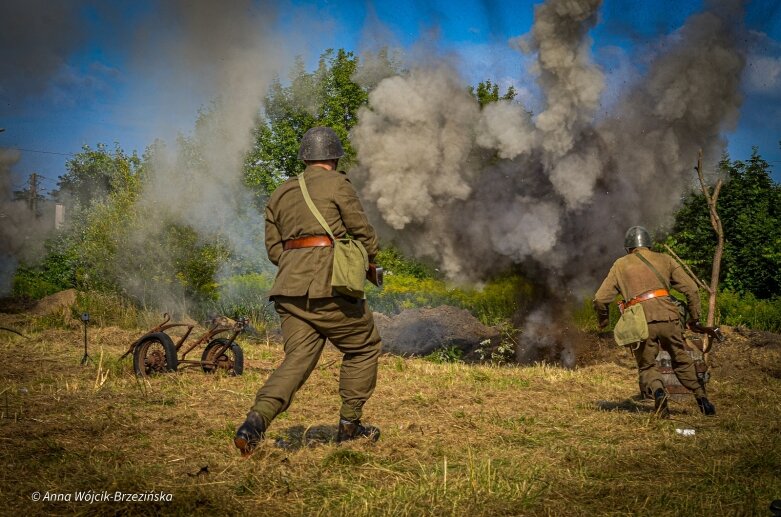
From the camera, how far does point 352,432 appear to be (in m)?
5.36

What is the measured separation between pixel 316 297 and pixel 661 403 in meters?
3.45

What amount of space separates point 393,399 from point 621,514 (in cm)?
364

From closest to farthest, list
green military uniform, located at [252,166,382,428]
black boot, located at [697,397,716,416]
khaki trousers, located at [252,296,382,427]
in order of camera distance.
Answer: khaki trousers, located at [252,296,382,427] → green military uniform, located at [252,166,382,428] → black boot, located at [697,397,716,416]

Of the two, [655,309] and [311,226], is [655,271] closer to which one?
[655,309]

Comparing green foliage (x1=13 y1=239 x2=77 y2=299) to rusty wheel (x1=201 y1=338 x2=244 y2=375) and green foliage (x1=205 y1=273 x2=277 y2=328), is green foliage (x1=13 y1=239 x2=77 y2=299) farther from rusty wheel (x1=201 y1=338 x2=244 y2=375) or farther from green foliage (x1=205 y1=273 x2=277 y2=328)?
rusty wheel (x1=201 y1=338 x2=244 y2=375)

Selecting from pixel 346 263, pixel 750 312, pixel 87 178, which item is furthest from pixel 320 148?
pixel 87 178

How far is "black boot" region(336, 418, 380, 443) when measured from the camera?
17.5ft

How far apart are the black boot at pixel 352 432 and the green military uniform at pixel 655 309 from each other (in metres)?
2.91

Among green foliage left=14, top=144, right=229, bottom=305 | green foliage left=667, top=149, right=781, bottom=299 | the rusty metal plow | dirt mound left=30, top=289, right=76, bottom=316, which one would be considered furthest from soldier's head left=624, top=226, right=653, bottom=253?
dirt mound left=30, top=289, right=76, bottom=316

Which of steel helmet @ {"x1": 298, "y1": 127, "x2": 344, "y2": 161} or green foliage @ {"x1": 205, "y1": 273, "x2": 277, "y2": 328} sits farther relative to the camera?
green foliage @ {"x1": 205, "y1": 273, "x2": 277, "y2": 328}

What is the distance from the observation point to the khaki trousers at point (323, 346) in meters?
5.05

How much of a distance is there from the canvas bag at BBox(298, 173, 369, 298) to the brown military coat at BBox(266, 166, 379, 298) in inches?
1.9

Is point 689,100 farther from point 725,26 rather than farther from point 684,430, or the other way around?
point 684,430

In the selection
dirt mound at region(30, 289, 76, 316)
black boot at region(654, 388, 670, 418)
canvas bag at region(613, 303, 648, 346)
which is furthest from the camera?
dirt mound at region(30, 289, 76, 316)
